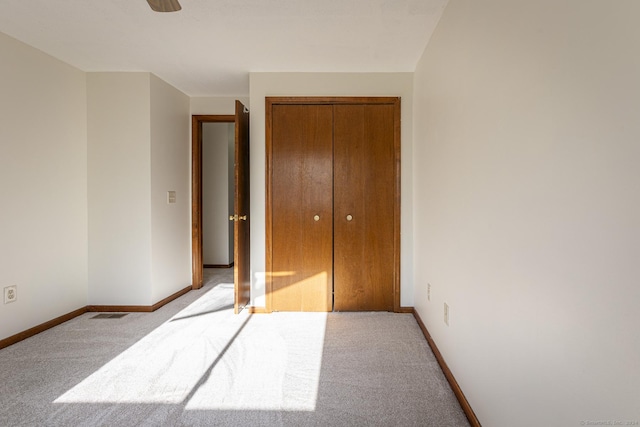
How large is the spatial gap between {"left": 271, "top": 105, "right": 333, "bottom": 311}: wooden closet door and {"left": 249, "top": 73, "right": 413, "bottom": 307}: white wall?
13 centimetres

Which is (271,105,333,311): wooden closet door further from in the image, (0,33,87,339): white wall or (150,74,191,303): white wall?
(0,33,87,339): white wall

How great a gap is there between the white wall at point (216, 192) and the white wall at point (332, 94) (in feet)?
8.24

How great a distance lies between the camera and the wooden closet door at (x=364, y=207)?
3.44m

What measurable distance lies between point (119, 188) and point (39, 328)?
1332mm

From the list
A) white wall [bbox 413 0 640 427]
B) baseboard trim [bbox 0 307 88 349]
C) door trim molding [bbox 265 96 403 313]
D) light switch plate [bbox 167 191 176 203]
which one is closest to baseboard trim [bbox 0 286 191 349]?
baseboard trim [bbox 0 307 88 349]

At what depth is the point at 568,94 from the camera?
940 millimetres

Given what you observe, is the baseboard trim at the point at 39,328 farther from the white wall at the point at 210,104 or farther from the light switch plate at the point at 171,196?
the white wall at the point at 210,104

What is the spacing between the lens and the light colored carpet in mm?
1784

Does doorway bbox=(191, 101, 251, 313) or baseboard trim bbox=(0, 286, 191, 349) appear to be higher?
doorway bbox=(191, 101, 251, 313)

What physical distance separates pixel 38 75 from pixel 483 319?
3649mm

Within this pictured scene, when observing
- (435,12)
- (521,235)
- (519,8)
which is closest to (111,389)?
(521,235)

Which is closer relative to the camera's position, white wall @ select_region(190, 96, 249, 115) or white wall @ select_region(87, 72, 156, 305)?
white wall @ select_region(87, 72, 156, 305)

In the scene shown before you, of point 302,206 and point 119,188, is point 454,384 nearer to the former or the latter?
point 302,206

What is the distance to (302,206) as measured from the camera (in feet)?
11.3
